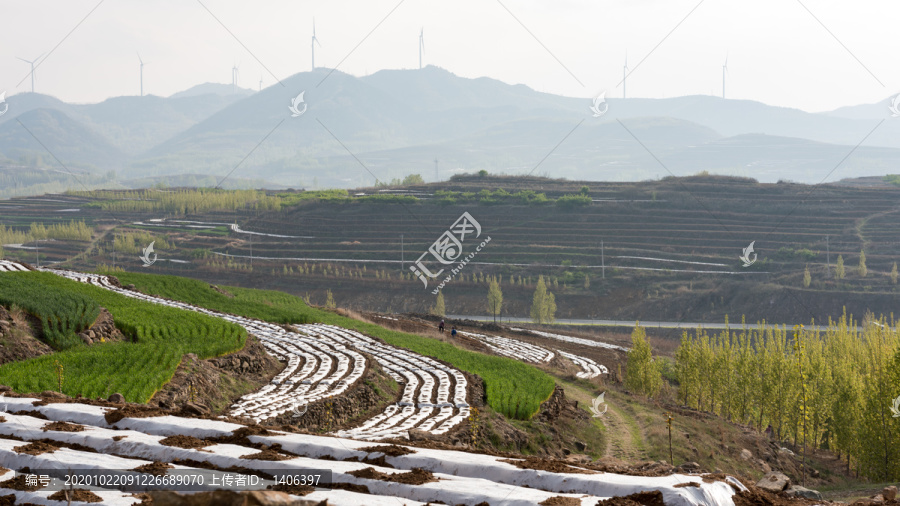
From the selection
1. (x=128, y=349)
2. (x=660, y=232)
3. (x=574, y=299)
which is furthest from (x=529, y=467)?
(x=660, y=232)

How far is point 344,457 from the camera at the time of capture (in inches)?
452

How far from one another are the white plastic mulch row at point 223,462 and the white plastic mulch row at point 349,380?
22.1ft

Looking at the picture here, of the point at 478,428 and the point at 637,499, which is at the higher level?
the point at 637,499

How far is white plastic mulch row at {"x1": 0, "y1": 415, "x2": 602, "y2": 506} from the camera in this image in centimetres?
940

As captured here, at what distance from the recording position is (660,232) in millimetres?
89625

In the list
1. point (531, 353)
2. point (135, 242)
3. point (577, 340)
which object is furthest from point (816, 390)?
point (135, 242)

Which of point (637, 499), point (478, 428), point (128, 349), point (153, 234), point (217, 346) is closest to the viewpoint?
point (637, 499)

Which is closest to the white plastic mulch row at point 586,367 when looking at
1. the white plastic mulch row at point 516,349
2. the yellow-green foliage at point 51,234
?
the white plastic mulch row at point 516,349

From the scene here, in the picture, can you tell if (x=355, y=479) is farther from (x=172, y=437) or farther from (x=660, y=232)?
(x=660, y=232)

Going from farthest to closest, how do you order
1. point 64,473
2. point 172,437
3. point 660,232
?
point 660,232, point 172,437, point 64,473

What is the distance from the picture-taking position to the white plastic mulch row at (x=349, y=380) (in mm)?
20719

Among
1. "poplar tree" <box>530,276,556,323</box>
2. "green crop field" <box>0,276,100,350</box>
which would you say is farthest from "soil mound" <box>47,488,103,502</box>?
"poplar tree" <box>530,276,556,323</box>

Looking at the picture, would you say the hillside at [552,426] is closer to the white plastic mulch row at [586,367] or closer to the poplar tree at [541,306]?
the white plastic mulch row at [586,367]

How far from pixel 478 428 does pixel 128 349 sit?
11.5 meters
